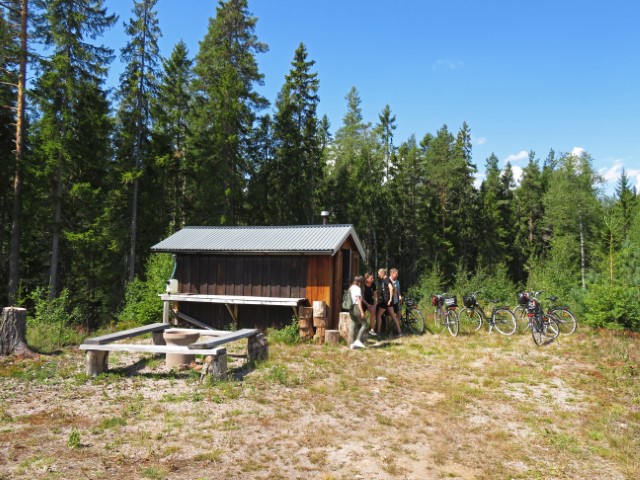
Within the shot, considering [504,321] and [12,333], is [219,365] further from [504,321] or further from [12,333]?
[504,321]

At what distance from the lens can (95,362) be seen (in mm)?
8477

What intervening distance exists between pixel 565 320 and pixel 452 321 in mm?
3410

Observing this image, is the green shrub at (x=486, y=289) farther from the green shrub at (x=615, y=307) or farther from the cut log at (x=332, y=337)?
the cut log at (x=332, y=337)

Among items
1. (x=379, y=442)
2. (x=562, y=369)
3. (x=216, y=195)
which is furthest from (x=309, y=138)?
(x=379, y=442)

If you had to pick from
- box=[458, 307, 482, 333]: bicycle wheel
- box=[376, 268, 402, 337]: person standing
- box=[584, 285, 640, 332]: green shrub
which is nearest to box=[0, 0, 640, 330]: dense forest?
box=[584, 285, 640, 332]: green shrub

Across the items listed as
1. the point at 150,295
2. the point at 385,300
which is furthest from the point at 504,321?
the point at 150,295

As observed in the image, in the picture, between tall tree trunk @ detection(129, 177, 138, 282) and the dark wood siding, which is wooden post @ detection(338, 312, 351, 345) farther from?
tall tree trunk @ detection(129, 177, 138, 282)

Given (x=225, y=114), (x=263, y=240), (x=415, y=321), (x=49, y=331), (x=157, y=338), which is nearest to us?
(x=157, y=338)

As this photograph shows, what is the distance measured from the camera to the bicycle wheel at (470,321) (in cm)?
1342

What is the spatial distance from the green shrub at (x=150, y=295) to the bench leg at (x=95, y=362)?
712 cm

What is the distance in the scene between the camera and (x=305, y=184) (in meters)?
27.2

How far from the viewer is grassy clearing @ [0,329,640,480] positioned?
15.7ft

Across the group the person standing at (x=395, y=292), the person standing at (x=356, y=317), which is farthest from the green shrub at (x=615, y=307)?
the person standing at (x=356, y=317)

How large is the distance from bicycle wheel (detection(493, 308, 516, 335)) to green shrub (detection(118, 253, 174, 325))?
12.0 meters
